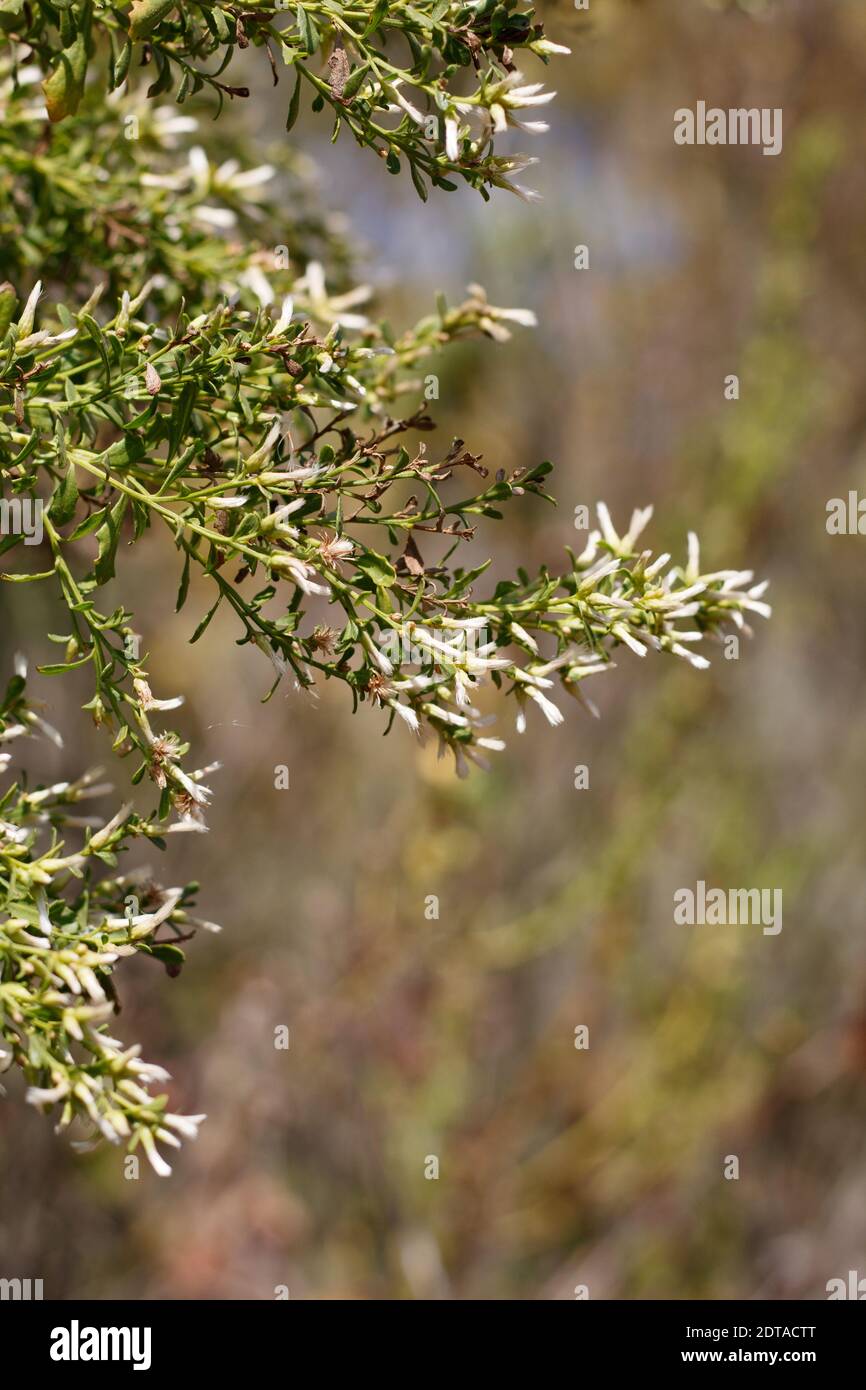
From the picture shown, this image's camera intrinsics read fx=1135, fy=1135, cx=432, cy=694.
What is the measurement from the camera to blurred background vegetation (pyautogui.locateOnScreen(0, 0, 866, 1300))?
3656mm

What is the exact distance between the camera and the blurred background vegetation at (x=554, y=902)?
366cm

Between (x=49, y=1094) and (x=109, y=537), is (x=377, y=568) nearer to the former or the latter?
(x=109, y=537)

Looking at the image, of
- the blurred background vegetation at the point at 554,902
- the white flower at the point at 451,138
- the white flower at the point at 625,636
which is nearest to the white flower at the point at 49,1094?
the white flower at the point at 625,636

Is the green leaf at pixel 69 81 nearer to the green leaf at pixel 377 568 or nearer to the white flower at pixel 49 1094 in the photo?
the green leaf at pixel 377 568

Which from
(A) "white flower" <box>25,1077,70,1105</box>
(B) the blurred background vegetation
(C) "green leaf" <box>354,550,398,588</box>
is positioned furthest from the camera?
(B) the blurred background vegetation

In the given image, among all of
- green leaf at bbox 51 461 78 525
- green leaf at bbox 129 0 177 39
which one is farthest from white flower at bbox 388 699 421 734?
green leaf at bbox 129 0 177 39

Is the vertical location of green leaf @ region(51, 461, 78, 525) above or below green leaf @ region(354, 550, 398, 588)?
above

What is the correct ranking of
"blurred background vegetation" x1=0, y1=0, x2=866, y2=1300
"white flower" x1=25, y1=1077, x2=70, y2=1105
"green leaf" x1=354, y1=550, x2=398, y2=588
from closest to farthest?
"white flower" x1=25, y1=1077, x2=70, y2=1105 → "green leaf" x1=354, y1=550, x2=398, y2=588 → "blurred background vegetation" x1=0, y1=0, x2=866, y2=1300

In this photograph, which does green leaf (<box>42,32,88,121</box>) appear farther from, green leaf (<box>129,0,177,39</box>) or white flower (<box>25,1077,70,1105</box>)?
white flower (<box>25,1077,70,1105</box>)

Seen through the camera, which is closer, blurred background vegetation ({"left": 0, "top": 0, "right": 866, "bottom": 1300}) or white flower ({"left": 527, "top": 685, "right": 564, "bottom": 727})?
white flower ({"left": 527, "top": 685, "right": 564, "bottom": 727})

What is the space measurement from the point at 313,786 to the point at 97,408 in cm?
384

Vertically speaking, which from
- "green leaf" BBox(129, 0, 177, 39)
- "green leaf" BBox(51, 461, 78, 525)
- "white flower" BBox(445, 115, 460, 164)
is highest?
"green leaf" BBox(129, 0, 177, 39)

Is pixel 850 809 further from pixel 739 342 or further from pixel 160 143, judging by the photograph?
pixel 160 143
